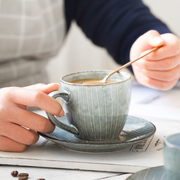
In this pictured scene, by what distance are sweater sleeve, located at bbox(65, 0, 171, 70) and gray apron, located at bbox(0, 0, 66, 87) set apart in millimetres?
127

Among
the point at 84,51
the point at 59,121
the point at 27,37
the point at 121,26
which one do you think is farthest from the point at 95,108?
the point at 84,51

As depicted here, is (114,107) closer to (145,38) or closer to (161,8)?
(145,38)

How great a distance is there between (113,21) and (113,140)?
702 mm

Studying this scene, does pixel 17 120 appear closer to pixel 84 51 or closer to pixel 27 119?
pixel 27 119

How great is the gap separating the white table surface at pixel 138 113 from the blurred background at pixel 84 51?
113 centimetres

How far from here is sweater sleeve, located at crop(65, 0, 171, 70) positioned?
3.57 ft

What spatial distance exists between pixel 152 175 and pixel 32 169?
180 mm

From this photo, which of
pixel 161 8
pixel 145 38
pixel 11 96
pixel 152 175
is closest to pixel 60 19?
pixel 145 38

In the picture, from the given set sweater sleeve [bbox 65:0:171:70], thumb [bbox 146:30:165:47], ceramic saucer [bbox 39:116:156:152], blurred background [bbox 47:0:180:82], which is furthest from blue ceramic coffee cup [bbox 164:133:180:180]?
blurred background [bbox 47:0:180:82]

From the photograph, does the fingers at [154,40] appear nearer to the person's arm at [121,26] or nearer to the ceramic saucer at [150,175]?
the person's arm at [121,26]

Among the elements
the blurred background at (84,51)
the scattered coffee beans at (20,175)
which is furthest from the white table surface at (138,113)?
the blurred background at (84,51)

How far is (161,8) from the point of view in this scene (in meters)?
1.98

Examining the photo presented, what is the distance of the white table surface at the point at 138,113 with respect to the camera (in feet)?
1.47

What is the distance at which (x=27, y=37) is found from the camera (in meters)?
1.02
